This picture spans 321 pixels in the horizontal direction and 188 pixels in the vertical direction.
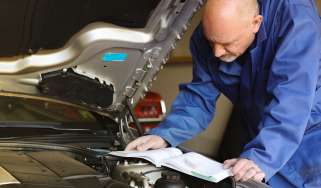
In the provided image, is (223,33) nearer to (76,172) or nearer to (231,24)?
(231,24)

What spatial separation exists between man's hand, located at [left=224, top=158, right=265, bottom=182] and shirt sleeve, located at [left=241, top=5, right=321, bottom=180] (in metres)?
0.02

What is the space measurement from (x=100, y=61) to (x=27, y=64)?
0.28 m

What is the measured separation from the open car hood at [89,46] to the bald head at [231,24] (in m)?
0.35

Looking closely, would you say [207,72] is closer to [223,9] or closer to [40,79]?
[223,9]

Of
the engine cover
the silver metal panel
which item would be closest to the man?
the engine cover

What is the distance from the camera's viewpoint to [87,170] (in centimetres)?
149

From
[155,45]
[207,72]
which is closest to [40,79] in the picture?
[155,45]

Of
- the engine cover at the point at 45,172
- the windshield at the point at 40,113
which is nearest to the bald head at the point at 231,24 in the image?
the engine cover at the point at 45,172

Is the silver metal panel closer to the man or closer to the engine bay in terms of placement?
the engine bay

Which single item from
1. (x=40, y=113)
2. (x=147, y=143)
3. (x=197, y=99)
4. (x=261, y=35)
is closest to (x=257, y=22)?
(x=261, y=35)

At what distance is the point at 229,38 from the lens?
62.8 inches

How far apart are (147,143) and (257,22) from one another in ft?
1.75

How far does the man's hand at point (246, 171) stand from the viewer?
57.3 inches

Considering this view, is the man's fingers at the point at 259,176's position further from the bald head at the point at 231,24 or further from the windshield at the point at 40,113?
the windshield at the point at 40,113
